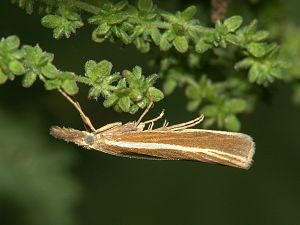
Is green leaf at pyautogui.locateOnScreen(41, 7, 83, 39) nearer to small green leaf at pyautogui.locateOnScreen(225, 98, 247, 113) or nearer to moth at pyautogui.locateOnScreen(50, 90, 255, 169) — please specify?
moth at pyautogui.locateOnScreen(50, 90, 255, 169)

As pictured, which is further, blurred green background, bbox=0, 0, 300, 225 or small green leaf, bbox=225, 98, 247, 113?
blurred green background, bbox=0, 0, 300, 225

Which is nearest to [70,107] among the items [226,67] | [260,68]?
[226,67]

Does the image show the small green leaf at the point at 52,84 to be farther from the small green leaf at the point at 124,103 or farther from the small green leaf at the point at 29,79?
the small green leaf at the point at 124,103

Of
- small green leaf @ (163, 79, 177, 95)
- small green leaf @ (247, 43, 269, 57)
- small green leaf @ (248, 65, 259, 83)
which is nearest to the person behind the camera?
small green leaf @ (247, 43, 269, 57)

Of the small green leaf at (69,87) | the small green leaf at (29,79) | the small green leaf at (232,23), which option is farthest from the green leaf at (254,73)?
the small green leaf at (29,79)

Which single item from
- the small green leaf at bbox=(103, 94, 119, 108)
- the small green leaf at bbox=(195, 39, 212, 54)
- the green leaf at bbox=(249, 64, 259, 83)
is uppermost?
the green leaf at bbox=(249, 64, 259, 83)

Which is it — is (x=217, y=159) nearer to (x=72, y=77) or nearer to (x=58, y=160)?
(x=72, y=77)

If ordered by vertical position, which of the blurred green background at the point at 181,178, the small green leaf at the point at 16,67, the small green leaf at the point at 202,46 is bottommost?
the small green leaf at the point at 16,67

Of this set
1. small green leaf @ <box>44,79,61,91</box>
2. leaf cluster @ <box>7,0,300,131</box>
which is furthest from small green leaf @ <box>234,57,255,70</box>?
small green leaf @ <box>44,79,61,91</box>
